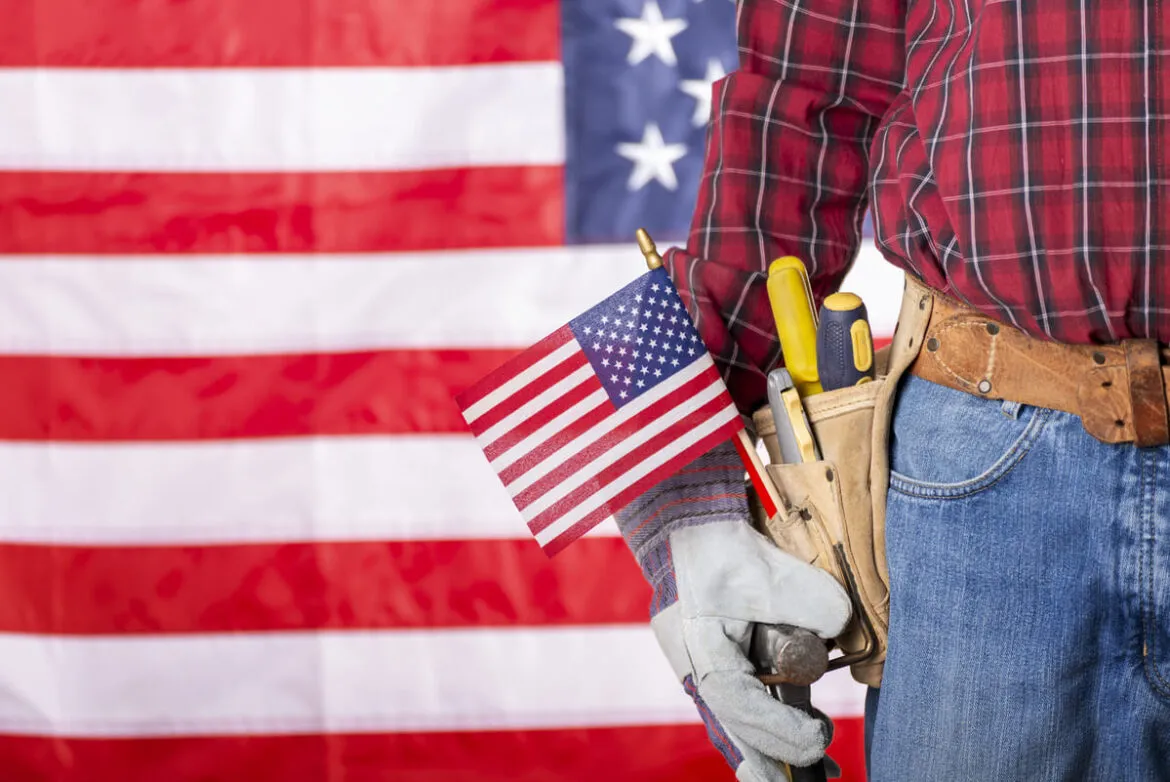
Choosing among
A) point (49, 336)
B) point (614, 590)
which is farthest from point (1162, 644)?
point (49, 336)

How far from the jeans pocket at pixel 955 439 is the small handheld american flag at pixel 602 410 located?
120 millimetres

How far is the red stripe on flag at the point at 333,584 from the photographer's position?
1.71 metres

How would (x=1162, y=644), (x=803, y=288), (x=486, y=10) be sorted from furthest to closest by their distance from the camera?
(x=486, y=10), (x=803, y=288), (x=1162, y=644)

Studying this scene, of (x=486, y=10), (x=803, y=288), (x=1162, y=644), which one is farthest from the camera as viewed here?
(x=486, y=10)

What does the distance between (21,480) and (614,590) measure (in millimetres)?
906

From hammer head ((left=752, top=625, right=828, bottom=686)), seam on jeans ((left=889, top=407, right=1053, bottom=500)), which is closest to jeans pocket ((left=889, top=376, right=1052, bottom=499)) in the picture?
seam on jeans ((left=889, top=407, right=1053, bottom=500))

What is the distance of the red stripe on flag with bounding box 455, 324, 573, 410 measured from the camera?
779 millimetres

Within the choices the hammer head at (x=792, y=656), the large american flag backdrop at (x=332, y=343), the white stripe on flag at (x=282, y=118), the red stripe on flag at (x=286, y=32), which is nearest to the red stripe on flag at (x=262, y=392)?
the large american flag backdrop at (x=332, y=343)

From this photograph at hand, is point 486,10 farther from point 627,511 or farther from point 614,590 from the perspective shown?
point 627,511

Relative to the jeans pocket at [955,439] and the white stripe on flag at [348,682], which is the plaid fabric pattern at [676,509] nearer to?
the jeans pocket at [955,439]

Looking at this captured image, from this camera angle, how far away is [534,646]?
1731 millimetres

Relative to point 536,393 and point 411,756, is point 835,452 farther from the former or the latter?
point 411,756

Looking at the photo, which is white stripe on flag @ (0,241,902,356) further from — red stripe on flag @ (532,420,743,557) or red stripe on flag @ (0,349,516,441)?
red stripe on flag @ (532,420,743,557)

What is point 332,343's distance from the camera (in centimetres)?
169
